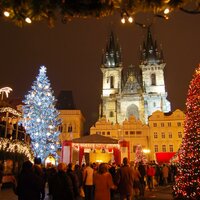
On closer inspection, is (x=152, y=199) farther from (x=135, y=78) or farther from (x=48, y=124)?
(x=135, y=78)

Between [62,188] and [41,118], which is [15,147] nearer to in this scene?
[41,118]

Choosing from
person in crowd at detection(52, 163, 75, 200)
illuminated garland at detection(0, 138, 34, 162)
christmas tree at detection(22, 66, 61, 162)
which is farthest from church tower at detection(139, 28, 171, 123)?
person in crowd at detection(52, 163, 75, 200)

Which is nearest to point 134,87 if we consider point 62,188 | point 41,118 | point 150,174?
point 41,118

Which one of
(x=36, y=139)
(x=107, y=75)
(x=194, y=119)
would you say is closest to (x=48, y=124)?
(x=36, y=139)

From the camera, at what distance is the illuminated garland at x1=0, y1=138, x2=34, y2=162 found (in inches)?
635

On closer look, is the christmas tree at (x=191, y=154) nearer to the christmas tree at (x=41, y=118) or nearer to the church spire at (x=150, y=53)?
the christmas tree at (x=41, y=118)

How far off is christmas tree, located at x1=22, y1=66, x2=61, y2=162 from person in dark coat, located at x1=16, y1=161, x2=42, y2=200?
19114 millimetres

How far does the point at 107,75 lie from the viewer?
68.4m

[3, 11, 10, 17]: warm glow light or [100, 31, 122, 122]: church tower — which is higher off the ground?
[100, 31, 122, 122]: church tower

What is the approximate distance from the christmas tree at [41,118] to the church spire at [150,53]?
45990mm

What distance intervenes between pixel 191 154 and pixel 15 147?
12072mm

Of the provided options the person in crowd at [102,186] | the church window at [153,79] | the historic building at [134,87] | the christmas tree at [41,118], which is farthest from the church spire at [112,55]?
the person in crowd at [102,186]

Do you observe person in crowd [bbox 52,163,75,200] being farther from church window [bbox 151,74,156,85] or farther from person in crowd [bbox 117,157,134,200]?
church window [bbox 151,74,156,85]

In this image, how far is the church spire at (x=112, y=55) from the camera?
7006 centimetres
